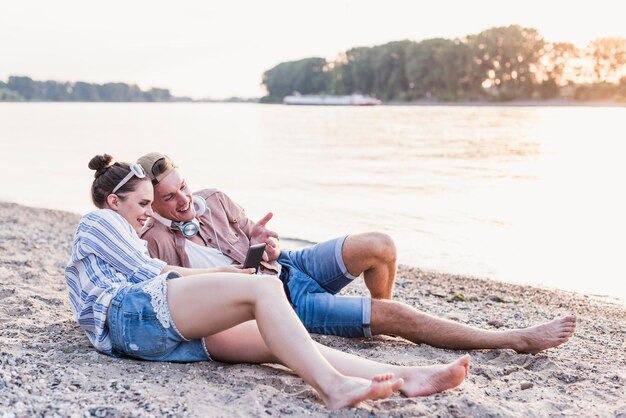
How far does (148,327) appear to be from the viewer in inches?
147

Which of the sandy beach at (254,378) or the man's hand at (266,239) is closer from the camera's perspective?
the sandy beach at (254,378)

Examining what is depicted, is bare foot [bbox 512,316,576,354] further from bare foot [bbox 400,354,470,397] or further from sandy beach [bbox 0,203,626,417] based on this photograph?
bare foot [bbox 400,354,470,397]

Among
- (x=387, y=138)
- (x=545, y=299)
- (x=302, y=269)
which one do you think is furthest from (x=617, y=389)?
(x=387, y=138)

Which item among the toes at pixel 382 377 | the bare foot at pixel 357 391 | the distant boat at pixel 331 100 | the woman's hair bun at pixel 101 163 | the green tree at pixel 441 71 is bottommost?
the bare foot at pixel 357 391

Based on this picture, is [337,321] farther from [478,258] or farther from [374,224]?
[374,224]

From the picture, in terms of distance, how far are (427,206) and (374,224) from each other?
204 centimetres

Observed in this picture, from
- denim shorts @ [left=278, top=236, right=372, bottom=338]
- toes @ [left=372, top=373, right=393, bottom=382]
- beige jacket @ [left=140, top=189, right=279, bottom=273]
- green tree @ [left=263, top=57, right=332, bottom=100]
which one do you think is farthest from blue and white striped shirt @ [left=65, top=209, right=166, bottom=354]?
green tree @ [left=263, top=57, right=332, bottom=100]

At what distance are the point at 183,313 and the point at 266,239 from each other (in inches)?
51.0

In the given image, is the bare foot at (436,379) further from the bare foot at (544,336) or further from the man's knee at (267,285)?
the bare foot at (544,336)

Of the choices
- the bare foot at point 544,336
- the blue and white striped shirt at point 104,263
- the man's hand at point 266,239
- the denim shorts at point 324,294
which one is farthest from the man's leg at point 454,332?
the blue and white striped shirt at point 104,263

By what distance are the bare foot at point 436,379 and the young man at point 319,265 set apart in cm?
99

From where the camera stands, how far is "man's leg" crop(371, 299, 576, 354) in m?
4.58

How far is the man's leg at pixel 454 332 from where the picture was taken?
4578mm

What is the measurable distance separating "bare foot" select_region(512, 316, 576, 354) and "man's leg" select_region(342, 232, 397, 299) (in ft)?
2.96
